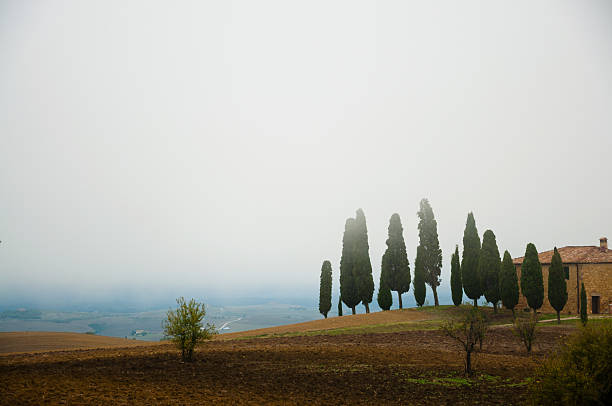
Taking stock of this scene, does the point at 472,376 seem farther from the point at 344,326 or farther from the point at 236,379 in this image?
the point at 344,326

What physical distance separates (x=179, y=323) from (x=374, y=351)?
10.2 meters

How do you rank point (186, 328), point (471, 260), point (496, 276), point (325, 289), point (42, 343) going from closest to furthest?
point (186, 328)
point (42, 343)
point (496, 276)
point (471, 260)
point (325, 289)

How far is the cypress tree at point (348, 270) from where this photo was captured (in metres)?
49.9

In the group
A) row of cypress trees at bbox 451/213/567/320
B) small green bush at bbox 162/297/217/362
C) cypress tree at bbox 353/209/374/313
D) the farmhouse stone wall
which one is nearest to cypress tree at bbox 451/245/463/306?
row of cypress trees at bbox 451/213/567/320

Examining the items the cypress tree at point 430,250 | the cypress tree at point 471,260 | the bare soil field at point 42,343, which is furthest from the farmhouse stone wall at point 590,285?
the bare soil field at point 42,343

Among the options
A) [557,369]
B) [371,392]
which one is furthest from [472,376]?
[557,369]

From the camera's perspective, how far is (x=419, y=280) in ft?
163

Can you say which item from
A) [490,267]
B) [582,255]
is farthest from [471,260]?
[582,255]

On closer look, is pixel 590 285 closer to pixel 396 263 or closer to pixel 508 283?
pixel 508 283

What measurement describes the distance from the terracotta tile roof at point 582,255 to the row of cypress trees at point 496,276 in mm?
6773

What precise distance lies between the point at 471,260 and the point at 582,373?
40374 mm

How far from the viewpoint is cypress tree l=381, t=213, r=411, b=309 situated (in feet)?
163

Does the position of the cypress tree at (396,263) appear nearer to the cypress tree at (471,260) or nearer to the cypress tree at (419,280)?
the cypress tree at (419,280)

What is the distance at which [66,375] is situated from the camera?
14.6 meters
